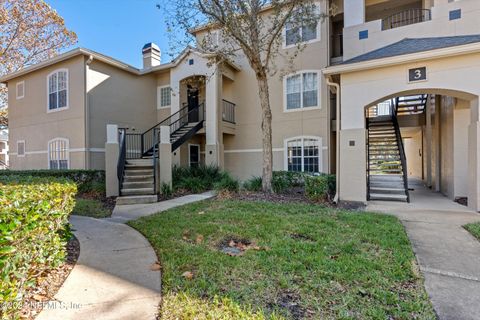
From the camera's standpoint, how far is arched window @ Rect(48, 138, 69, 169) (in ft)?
41.5

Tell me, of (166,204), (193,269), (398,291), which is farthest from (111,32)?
(398,291)

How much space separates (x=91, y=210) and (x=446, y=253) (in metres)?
8.00

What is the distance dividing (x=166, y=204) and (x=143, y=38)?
11418 millimetres

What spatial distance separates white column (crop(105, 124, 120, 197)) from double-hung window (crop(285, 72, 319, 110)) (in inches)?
302

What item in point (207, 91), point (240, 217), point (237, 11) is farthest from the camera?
point (207, 91)

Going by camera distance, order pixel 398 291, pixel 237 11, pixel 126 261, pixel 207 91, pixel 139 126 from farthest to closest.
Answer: pixel 139 126
pixel 207 91
pixel 237 11
pixel 126 261
pixel 398 291

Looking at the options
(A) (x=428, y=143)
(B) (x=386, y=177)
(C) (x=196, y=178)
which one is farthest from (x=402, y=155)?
(C) (x=196, y=178)

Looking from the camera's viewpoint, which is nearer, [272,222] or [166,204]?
[272,222]

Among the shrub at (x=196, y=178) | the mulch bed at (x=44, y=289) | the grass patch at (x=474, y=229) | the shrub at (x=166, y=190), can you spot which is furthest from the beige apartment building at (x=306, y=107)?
the mulch bed at (x=44, y=289)

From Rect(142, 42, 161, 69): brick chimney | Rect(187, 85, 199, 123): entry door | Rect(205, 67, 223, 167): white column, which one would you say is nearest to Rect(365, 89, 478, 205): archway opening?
Rect(205, 67, 223, 167): white column

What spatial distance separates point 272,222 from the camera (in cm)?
534

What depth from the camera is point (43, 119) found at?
13547 mm

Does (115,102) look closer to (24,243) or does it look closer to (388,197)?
(24,243)

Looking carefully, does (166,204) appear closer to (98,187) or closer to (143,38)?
(98,187)
